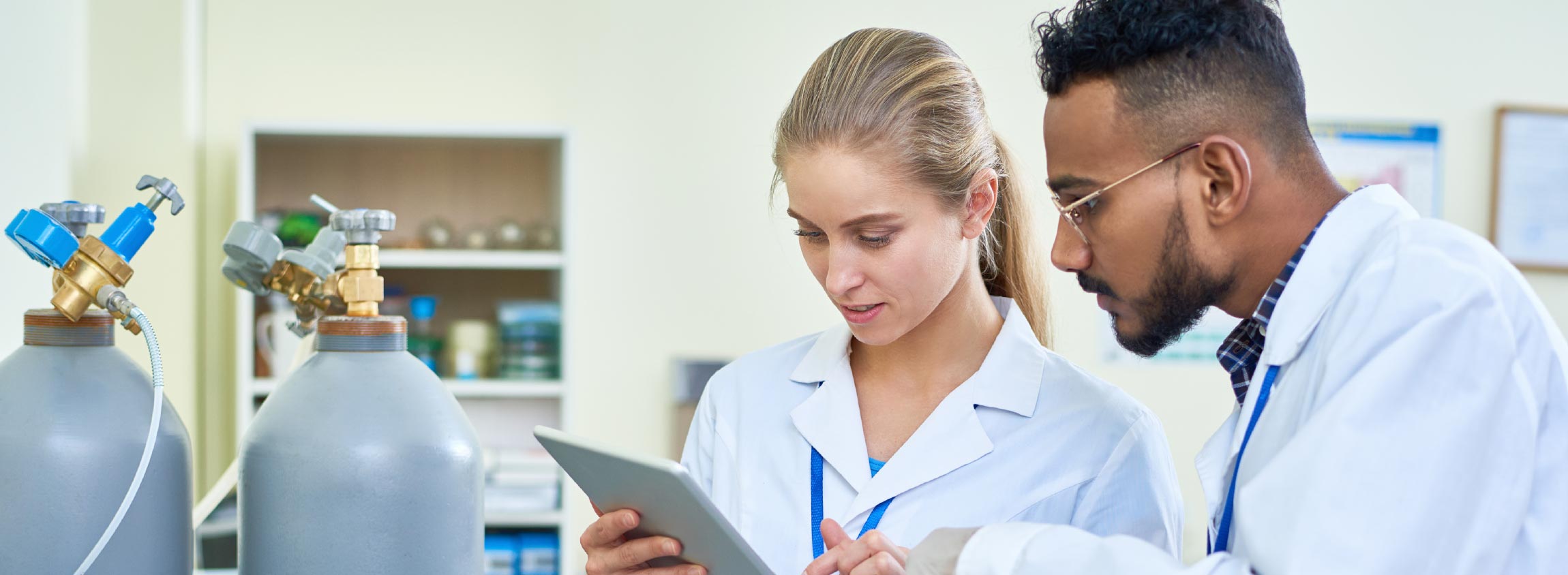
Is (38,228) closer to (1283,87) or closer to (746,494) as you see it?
(746,494)

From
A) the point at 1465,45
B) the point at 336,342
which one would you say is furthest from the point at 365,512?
the point at 1465,45

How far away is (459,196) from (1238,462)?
2.75 metres

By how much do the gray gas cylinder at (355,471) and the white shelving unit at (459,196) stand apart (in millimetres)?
2204

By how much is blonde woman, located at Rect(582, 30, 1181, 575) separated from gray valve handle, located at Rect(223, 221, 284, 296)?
15.0 inches

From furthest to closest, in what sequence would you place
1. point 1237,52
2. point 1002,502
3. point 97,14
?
point 97,14, point 1002,502, point 1237,52

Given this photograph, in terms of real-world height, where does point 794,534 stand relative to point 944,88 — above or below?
→ below

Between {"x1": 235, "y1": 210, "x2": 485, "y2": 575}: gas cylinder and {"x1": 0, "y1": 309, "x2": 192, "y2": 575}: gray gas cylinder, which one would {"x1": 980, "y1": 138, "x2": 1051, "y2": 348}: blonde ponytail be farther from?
{"x1": 0, "y1": 309, "x2": 192, "y2": 575}: gray gas cylinder

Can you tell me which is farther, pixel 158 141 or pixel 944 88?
pixel 158 141

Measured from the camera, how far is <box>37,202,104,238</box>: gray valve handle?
0.80m

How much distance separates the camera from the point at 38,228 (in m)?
0.78

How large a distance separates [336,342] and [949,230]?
67 centimetres

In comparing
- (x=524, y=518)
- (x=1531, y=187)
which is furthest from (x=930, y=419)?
(x=1531, y=187)

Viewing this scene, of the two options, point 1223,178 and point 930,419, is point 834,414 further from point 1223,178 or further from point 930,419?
point 1223,178

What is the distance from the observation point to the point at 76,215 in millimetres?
803
